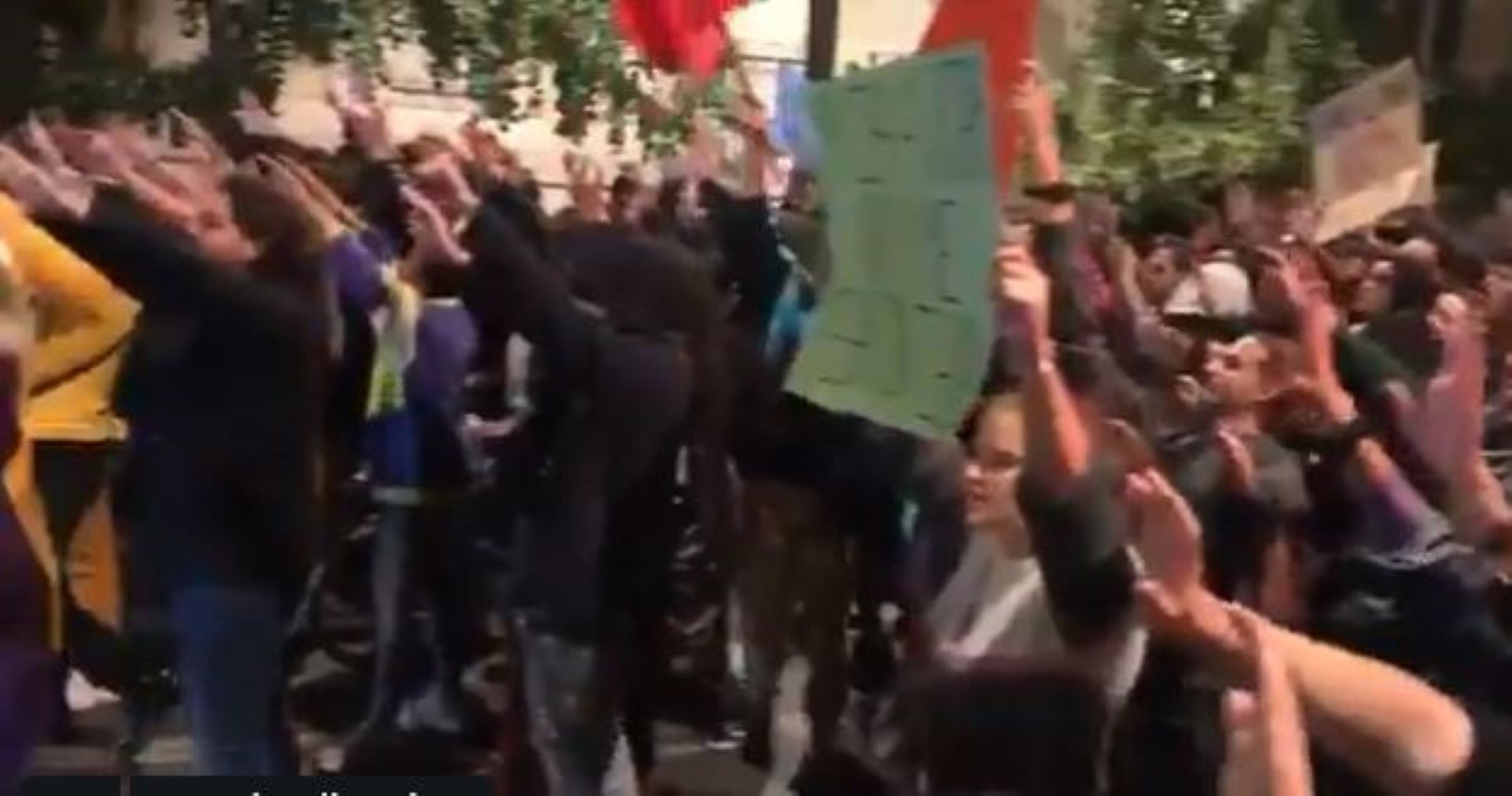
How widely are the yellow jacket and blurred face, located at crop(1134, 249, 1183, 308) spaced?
8.70 feet

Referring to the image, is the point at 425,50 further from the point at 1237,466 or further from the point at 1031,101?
the point at 1031,101

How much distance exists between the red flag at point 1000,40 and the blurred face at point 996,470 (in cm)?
45

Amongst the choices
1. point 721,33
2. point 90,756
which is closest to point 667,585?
point 90,756

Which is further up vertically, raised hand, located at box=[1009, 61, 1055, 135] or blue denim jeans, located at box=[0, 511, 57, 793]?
raised hand, located at box=[1009, 61, 1055, 135]

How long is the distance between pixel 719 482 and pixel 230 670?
1.61 metres

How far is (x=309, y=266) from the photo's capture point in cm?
557

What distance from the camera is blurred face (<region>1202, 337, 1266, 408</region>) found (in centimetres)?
454

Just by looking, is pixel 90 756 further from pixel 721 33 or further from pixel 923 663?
pixel 923 663

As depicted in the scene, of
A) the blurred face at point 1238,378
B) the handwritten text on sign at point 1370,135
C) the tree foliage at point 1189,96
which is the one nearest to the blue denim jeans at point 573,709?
the blurred face at point 1238,378

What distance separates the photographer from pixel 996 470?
13.0ft

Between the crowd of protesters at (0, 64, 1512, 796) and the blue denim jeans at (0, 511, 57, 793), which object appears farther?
the blue denim jeans at (0, 511, 57, 793)

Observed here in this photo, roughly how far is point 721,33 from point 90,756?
2.61 meters

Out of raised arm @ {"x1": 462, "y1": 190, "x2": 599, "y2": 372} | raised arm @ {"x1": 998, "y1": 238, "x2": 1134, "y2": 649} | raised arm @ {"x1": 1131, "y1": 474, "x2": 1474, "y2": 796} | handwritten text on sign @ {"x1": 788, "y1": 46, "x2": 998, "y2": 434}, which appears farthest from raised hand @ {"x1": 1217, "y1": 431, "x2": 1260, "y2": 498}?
raised arm @ {"x1": 462, "y1": 190, "x2": 599, "y2": 372}

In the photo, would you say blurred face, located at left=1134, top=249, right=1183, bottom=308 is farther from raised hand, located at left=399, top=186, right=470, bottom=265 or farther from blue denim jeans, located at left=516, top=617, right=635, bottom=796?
blue denim jeans, located at left=516, top=617, right=635, bottom=796
